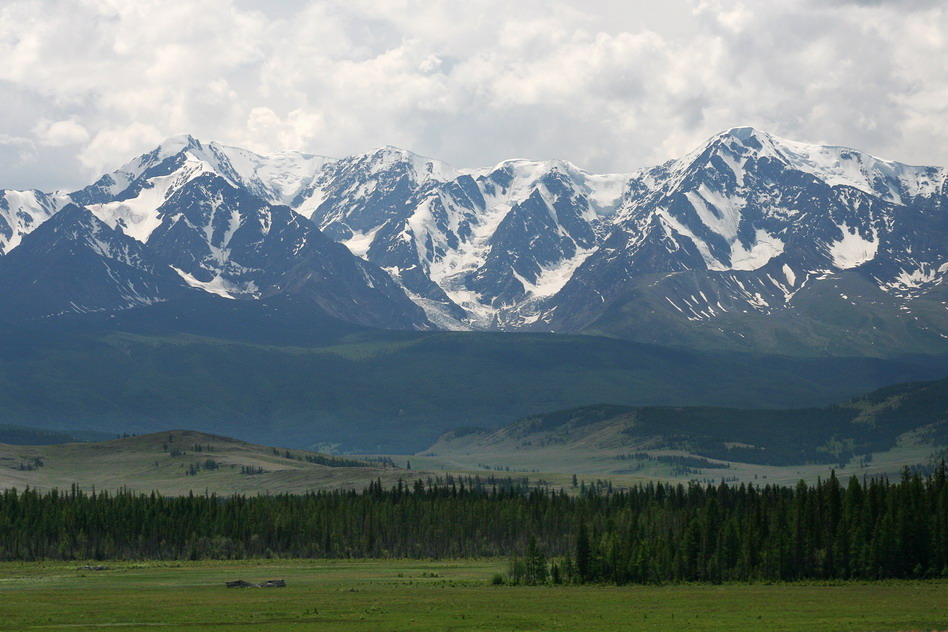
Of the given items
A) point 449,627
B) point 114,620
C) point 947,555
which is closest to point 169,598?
point 114,620

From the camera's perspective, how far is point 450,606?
125812mm

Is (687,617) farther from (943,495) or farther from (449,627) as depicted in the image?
(943,495)

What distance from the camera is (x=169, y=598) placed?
451 ft

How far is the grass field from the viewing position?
357 feet

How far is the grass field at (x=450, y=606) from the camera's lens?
109m

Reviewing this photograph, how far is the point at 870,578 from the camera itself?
151625 mm

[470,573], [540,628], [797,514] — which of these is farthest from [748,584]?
[540,628]

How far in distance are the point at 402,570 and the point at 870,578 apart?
2525 inches

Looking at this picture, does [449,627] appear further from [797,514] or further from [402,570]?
[402,570]

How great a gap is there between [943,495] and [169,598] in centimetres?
7977

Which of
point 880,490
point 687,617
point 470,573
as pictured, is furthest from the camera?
point 470,573

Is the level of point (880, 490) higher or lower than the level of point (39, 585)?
higher

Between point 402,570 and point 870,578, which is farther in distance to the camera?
point 402,570

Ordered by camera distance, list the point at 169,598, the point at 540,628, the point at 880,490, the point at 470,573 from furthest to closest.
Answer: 1. the point at 470,573
2. the point at 880,490
3. the point at 169,598
4. the point at 540,628
